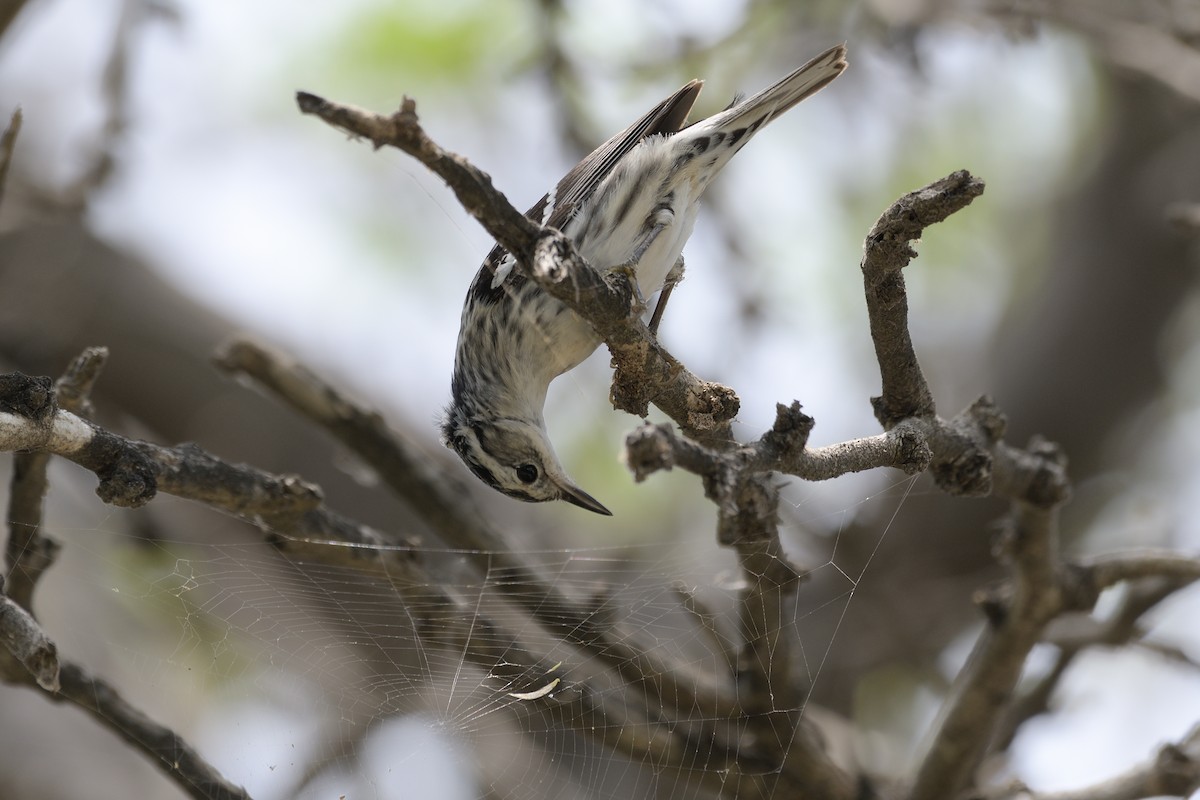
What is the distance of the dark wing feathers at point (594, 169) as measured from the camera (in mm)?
3633

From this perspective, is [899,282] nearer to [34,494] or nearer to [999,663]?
[999,663]

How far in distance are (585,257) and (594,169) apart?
1.09 ft

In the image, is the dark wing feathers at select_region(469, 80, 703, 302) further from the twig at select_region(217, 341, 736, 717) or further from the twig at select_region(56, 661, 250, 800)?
the twig at select_region(56, 661, 250, 800)

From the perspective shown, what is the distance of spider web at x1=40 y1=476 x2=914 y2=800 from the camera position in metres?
3.21

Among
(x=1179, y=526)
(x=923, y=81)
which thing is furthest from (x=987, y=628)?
(x=923, y=81)

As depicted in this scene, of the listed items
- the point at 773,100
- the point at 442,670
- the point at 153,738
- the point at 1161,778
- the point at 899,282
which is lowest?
the point at 153,738

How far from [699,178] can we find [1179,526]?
289 centimetres

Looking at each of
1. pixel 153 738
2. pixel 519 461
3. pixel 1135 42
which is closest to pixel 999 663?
pixel 519 461

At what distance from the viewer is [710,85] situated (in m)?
5.52

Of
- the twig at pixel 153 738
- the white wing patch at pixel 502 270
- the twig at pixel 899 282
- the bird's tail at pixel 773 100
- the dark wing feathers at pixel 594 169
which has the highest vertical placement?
the bird's tail at pixel 773 100

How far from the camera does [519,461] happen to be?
11.8 ft

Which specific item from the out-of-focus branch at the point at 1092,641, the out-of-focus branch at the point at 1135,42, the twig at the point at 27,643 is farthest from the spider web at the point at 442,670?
the out-of-focus branch at the point at 1135,42

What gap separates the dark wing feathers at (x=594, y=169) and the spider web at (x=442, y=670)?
947mm

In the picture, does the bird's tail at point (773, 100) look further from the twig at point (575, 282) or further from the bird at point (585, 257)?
the twig at point (575, 282)
